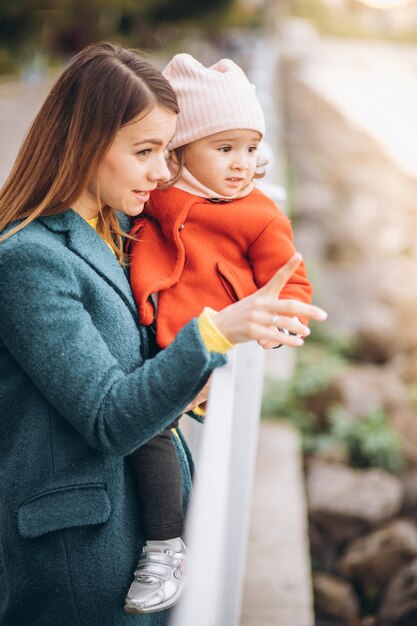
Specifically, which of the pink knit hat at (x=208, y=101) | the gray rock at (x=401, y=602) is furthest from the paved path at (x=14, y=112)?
the pink knit hat at (x=208, y=101)

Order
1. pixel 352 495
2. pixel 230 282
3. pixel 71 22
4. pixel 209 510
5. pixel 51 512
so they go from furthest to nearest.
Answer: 1. pixel 71 22
2. pixel 352 495
3. pixel 230 282
4. pixel 51 512
5. pixel 209 510

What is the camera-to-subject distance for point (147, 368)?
1405mm

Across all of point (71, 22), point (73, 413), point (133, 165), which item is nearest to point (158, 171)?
point (133, 165)

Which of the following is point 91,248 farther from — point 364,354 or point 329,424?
point 364,354

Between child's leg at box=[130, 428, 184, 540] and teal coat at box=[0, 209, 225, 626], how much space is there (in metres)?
0.03

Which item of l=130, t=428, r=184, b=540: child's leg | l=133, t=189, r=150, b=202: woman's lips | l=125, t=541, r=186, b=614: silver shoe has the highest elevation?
l=133, t=189, r=150, b=202: woman's lips

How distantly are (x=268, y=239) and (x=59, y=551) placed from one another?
804 mm

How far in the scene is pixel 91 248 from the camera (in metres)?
1.59

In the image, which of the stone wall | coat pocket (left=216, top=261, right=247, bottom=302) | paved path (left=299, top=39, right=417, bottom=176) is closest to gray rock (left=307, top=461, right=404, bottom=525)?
the stone wall

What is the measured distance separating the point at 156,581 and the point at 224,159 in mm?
938

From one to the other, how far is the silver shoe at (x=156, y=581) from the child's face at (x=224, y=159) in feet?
2.70

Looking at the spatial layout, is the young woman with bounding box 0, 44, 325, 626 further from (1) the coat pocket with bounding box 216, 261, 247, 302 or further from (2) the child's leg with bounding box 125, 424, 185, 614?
(1) the coat pocket with bounding box 216, 261, 247, 302

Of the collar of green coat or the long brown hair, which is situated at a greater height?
the long brown hair

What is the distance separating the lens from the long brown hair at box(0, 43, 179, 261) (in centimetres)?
152
